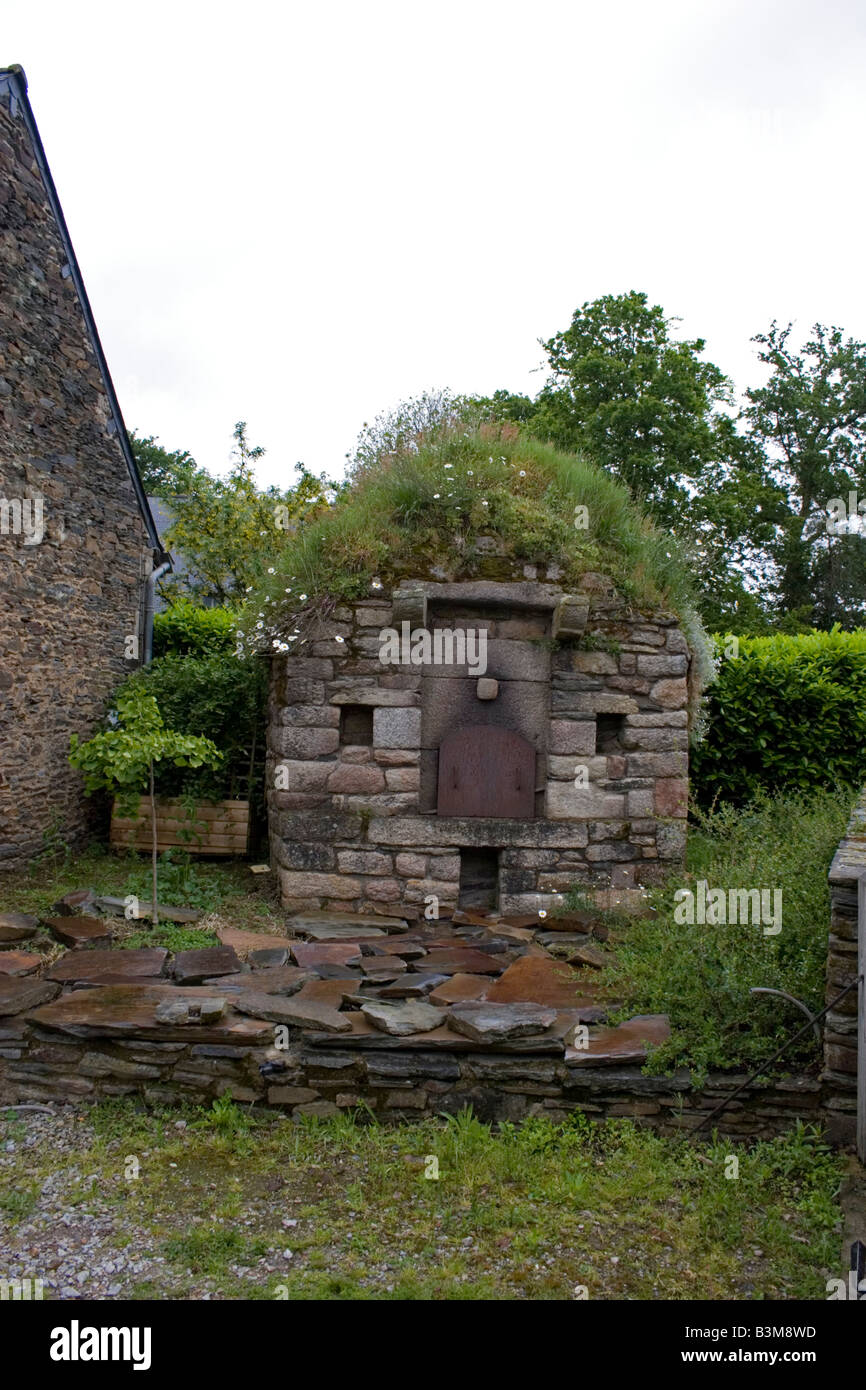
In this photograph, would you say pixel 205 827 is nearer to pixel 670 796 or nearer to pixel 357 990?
pixel 357 990

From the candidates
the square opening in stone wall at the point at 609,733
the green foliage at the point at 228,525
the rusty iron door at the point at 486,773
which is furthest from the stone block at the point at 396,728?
the green foliage at the point at 228,525

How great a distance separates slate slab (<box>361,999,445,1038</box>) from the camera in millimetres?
4488

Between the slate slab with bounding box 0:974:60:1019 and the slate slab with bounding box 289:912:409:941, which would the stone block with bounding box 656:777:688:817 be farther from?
the slate slab with bounding box 0:974:60:1019

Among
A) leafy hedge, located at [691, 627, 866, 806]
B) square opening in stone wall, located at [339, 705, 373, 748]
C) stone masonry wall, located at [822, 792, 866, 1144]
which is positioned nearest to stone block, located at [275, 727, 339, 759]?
square opening in stone wall, located at [339, 705, 373, 748]

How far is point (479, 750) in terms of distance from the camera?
7.11m

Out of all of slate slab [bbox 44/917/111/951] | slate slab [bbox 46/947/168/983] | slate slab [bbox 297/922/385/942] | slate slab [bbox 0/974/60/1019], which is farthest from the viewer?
slate slab [bbox 297/922/385/942]

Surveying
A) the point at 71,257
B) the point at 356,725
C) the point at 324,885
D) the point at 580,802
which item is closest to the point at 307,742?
the point at 356,725

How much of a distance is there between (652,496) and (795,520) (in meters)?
5.14

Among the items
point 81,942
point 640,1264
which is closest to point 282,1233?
point 640,1264

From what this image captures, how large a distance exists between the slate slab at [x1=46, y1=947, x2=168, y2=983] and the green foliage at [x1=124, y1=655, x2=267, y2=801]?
3182mm

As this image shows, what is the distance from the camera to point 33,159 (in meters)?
8.70

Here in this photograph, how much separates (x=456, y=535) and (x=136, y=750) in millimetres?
3072

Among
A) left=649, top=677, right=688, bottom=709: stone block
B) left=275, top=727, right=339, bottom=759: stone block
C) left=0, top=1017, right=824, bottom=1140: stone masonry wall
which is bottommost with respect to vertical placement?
left=0, top=1017, right=824, bottom=1140: stone masonry wall
